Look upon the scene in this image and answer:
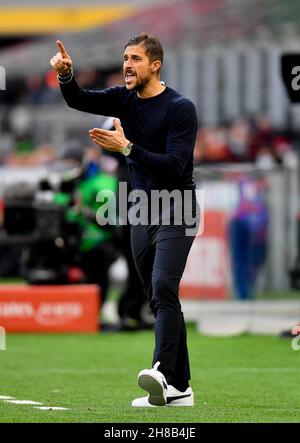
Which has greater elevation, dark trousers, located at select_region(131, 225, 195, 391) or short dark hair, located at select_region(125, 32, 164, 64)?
short dark hair, located at select_region(125, 32, 164, 64)

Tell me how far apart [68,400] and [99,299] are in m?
6.57

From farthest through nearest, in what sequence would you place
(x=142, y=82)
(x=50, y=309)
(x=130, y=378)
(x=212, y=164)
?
(x=212, y=164) → (x=50, y=309) → (x=130, y=378) → (x=142, y=82)

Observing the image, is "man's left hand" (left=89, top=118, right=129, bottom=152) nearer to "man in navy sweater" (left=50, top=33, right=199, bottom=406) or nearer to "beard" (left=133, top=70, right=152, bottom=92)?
"man in navy sweater" (left=50, top=33, right=199, bottom=406)

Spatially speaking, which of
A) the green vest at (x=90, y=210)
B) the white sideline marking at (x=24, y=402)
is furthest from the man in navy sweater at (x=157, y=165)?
the green vest at (x=90, y=210)

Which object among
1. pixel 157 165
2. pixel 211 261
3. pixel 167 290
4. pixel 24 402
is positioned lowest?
pixel 24 402

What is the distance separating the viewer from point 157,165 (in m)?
9.14

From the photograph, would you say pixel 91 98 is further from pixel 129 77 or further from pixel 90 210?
pixel 90 210

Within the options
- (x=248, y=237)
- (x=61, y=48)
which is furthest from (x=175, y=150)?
(x=248, y=237)

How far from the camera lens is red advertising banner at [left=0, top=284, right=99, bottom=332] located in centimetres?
1611

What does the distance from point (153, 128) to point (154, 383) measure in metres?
1.60

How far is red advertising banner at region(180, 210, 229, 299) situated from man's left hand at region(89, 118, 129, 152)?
25.4 ft

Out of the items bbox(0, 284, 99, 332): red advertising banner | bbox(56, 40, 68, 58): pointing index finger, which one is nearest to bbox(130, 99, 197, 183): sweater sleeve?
bbox(56, 40, 68, 58): pointing index finger

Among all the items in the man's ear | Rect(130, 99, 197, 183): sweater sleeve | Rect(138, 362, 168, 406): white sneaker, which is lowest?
Rect(138, 362, 168, 406): white sneaker

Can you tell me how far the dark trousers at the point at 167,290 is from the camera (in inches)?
365
